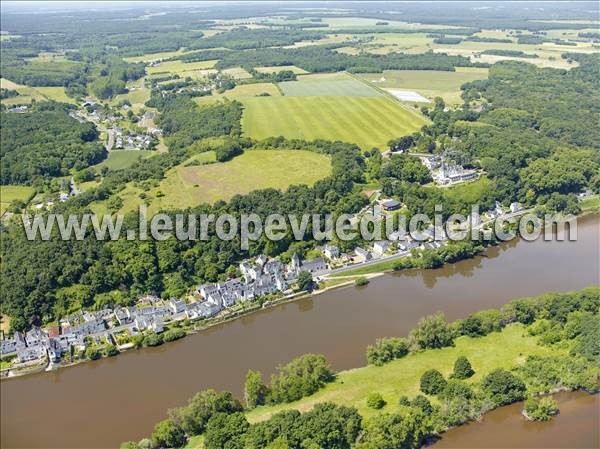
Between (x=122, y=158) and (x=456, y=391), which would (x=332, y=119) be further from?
A: (x=456, y=391)

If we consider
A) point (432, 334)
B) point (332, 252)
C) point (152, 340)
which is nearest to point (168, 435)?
point (152, 340)

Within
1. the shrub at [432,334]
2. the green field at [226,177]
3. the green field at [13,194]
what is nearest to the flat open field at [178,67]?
the green field at [13,194]

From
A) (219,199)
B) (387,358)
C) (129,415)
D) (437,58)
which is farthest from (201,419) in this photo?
(437,58)

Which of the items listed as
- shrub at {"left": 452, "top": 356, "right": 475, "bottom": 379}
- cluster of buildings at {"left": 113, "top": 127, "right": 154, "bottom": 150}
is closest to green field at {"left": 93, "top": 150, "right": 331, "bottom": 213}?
cluster of buildings at {"left": 113, "top": 127, "right": 154, "bottom": 150}

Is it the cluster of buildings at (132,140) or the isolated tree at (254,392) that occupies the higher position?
the cluster of buildings at (132,140)

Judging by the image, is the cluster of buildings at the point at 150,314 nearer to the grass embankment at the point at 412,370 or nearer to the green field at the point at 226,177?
the grass embankment at the point at 412,370
